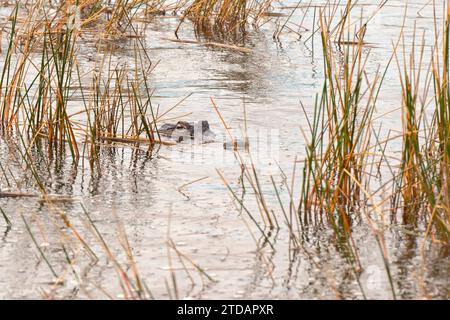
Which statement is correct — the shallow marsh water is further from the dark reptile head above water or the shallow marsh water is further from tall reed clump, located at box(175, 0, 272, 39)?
tall reed clump, located at box(175, 0, 272, 39)

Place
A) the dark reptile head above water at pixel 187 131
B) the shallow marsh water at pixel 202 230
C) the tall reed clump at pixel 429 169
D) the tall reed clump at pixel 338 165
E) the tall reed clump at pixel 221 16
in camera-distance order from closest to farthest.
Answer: the shallow marsh water at pixel 202 230 < the tall reed clump at pixel 429 169 < the tall reed clump at pixel 338 165 < the dark reptile head above water at pixel 187 131 < the tall reed clump at pixel 221 16

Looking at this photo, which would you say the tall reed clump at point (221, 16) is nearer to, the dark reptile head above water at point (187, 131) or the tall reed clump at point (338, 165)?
the dark reptile head above water at point (187, 131)

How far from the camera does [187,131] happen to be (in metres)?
5.75

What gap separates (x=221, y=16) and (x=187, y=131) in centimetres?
378

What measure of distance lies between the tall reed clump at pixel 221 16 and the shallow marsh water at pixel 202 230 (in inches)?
92.3

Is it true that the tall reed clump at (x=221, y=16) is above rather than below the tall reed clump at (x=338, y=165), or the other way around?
above

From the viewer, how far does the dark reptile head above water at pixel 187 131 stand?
5.72m

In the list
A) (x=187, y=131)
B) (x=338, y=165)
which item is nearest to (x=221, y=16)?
(x=187, y=131)

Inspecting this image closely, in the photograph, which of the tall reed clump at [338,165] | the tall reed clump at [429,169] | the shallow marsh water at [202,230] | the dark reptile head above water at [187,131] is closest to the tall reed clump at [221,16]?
the shallow marsh water at [202,230]

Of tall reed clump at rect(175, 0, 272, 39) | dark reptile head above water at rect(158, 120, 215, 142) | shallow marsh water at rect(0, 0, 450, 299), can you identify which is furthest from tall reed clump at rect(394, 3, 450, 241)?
tall reed clump at rect(175, 0, 272, 39)

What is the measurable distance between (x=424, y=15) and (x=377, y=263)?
6.55 meters

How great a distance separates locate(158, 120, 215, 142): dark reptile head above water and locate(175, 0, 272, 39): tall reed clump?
3497 millimetres

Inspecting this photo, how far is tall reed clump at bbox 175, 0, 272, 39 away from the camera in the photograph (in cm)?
930

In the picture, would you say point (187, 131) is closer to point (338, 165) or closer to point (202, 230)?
point (338, 165)
